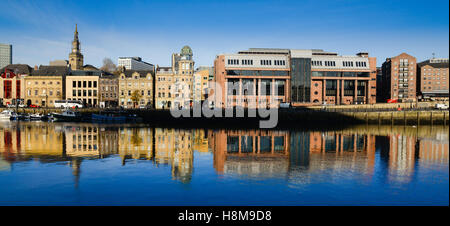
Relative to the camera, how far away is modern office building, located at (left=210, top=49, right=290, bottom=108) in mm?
122188

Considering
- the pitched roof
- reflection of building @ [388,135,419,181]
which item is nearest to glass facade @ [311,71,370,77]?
reflection of building @ [388,135,419,181]

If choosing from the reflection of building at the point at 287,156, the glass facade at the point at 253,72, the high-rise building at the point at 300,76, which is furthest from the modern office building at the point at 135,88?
the reflection of building at the point at 287,156

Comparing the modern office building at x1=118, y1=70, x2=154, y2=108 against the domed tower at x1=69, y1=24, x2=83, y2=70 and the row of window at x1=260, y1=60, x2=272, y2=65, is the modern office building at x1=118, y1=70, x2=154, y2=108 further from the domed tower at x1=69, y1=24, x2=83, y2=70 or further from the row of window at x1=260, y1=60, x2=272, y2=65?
the domed tower at x1=69, y1=24, x2=83, y2=70

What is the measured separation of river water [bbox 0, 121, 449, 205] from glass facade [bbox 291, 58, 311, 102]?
80768 millimetres

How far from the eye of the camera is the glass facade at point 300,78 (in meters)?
123

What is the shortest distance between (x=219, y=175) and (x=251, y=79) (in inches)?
3894

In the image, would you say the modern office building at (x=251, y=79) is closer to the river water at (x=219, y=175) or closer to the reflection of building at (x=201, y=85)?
the reflection of building at (x=201, y=85)

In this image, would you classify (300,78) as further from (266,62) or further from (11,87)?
(11,87)

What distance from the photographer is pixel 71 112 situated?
332 ft

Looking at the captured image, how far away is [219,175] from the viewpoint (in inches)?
1078

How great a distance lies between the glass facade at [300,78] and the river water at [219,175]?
8077 centimetres

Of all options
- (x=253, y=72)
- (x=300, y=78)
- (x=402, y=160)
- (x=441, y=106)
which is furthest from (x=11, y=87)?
(x=441, y=106)
